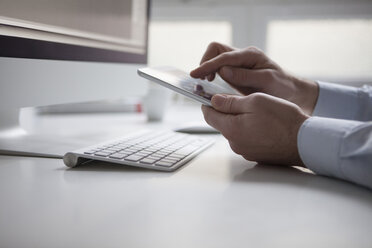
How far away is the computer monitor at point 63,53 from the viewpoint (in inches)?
20.6

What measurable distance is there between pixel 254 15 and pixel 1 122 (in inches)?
45.7

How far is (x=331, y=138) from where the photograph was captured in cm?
47

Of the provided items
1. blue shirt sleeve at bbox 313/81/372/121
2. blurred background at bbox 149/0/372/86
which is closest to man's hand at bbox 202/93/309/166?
blue shirt sleeve at bbox 313/81/372/121

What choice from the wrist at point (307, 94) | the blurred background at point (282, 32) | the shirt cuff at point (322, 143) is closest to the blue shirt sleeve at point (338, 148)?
the shirt cuff at point (322, 143)

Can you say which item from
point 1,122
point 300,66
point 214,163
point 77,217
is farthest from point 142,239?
point 300,66

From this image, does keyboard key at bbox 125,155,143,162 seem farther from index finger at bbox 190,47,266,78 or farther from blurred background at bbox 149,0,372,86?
blurred background at bbox 149,0,372,86

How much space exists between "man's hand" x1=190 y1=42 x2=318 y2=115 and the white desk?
→ 296mm

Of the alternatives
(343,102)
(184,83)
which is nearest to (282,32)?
(343,102)

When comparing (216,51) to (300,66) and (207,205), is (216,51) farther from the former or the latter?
(300,66)

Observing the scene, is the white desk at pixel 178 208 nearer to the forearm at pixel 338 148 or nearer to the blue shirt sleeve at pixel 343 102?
the forearm at pixel 338 148

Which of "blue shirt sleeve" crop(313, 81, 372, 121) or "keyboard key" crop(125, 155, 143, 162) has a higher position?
"blue shirt sleeve" crop(313, 81, 372, 121)

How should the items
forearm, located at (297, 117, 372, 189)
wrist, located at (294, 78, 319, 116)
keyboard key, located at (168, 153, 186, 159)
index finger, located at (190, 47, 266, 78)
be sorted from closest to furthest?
forearm, located at (297, 117, 372, 189), keyboard key, located at (168, 153, 186, 159), index finger, located at (190, 47, 266, 78), wrist, located at (294, 78, 319, 116)

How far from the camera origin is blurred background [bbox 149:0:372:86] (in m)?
1.51

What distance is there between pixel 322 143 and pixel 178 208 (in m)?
0.22
